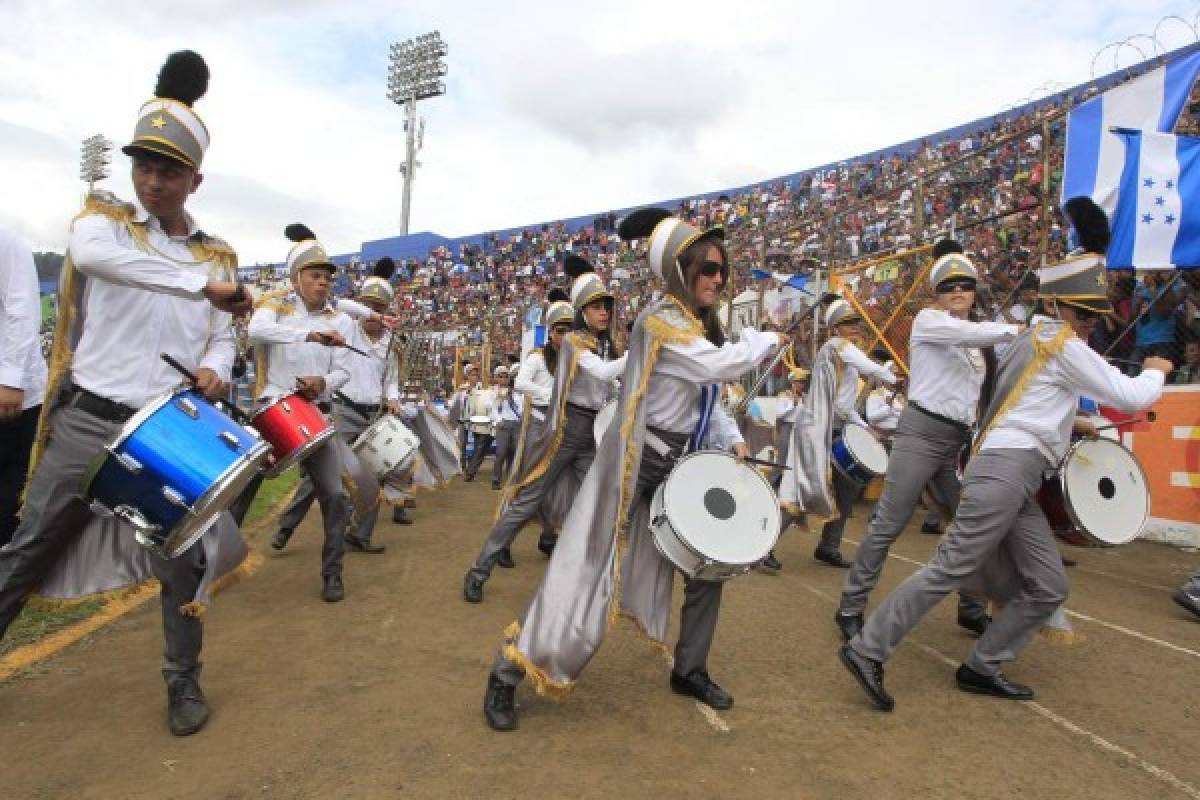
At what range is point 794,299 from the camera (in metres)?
10.8

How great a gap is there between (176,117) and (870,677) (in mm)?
3667

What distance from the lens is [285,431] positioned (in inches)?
164

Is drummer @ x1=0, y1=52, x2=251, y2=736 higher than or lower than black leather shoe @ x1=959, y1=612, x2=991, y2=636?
higher

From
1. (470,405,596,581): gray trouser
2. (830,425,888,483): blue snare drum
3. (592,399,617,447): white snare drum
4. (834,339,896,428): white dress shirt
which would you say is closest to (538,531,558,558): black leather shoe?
(470,405,596,581): gray trouser

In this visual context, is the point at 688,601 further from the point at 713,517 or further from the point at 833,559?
the point at 833,559

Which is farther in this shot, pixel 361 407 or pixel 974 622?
pixel 361 407

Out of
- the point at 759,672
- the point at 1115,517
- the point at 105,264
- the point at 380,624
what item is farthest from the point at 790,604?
the point at 105,264

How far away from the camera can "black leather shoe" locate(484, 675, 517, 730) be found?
3.03m

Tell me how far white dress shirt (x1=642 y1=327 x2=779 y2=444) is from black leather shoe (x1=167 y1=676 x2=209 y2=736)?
213 cm

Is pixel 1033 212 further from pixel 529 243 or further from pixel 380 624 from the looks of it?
pixel 529 243

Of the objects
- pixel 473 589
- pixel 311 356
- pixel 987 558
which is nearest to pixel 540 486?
pixel 473 589

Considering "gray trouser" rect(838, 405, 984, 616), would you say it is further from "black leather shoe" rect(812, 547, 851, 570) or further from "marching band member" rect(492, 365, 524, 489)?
"marching band member" rect(492, 365, 524, 489)

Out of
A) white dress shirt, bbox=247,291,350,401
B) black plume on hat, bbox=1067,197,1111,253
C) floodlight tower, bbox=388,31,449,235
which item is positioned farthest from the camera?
floodlight tower, bbox=388,31,449,235

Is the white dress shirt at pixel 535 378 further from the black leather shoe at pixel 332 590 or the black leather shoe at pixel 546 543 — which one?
the black leather shoe at pixel 332 590
